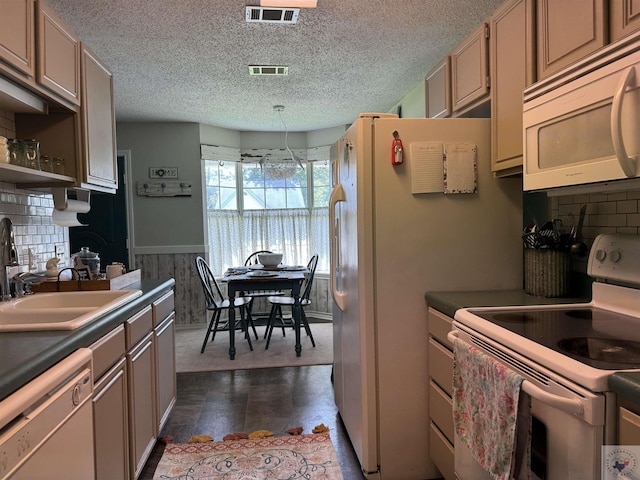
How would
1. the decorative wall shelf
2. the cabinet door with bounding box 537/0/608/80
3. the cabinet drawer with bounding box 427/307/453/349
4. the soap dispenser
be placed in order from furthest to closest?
1. the soap dispenser
2. the cabinet drawer with bounding box 427/307/453/349
3. the decorative wall shelf
4. the cabinet door with bounding box 537/0/608/80

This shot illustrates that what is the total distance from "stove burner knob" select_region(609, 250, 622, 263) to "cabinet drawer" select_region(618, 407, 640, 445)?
815mm

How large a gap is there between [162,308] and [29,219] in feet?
2.76

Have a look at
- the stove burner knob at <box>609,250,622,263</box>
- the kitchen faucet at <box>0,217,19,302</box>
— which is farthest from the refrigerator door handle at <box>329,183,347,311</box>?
the kitchen faucet at <box>0,217,19,302</box>

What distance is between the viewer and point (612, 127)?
3.76ft

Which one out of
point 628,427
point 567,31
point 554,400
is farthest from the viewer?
point 567,31

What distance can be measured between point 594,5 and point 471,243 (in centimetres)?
103

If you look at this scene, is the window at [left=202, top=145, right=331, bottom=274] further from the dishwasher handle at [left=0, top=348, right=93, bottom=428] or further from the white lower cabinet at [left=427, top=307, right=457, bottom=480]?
the dishwasher handle at [left=0, top=348, right=93, bottom=428]

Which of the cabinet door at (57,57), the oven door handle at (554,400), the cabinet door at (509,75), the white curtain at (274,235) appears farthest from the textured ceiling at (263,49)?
the oven door handle at (554,400)

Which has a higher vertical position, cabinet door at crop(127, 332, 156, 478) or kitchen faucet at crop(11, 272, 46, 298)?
kitchen faucet at crop(11, 272, 46, 298)

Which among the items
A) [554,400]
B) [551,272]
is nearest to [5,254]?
[554,400]

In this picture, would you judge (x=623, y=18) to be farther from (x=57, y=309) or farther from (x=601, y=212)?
(x=57, y=309)

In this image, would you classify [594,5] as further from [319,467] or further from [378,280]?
[319,467]

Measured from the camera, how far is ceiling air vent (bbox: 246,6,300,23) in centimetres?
239

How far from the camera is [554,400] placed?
3.29 ft
